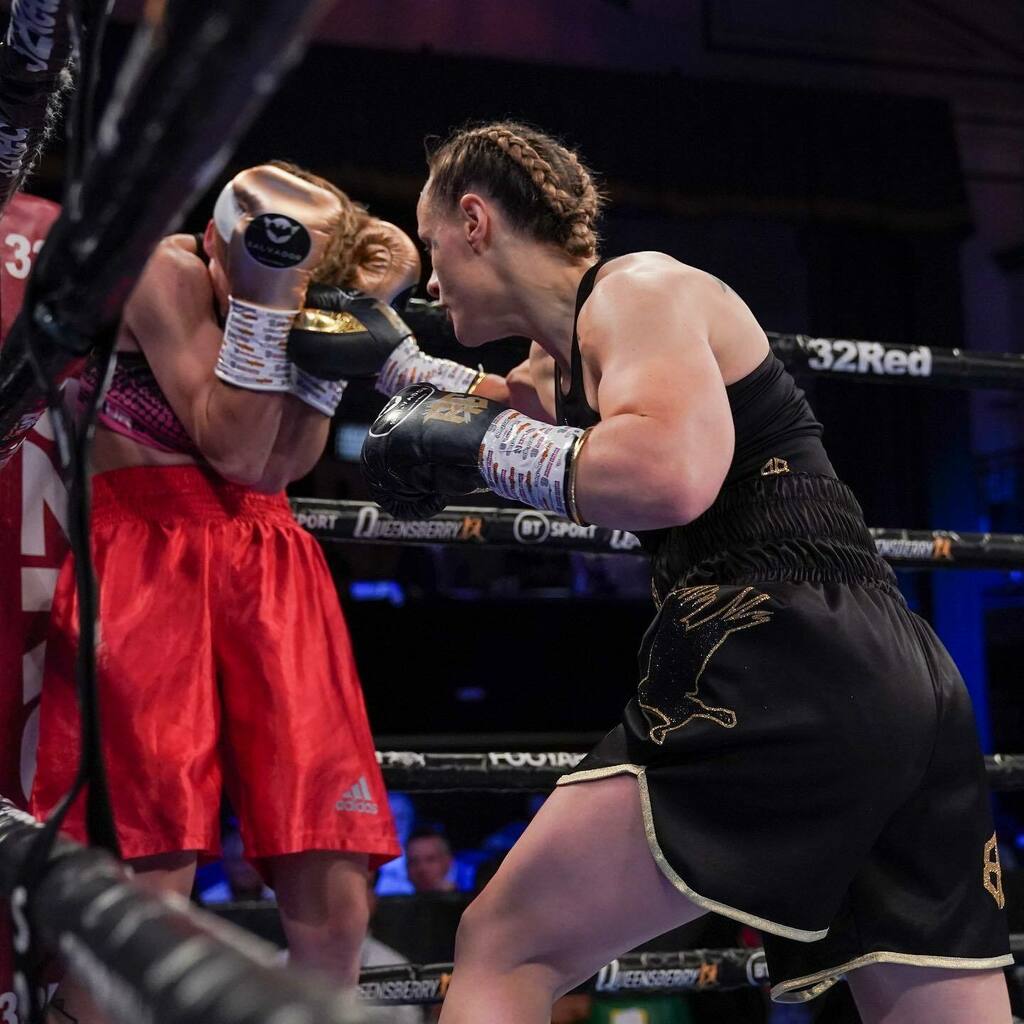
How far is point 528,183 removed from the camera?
4.44 feet

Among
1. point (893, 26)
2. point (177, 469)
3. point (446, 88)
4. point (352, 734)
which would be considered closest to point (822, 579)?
point (352, 734)

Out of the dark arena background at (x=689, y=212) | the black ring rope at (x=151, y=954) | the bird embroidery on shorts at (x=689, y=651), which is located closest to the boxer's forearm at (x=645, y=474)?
the bird embroidery on shorts at (x=689, y=651)

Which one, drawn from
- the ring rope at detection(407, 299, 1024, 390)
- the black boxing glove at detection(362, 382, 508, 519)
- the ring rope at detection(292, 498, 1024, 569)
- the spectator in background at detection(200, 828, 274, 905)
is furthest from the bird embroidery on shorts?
the spectator in background at detection(200, 828, 274, 905)

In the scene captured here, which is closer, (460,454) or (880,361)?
(460,454)

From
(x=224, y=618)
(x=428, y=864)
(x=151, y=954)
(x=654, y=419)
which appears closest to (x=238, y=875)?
(x=428, y=864)

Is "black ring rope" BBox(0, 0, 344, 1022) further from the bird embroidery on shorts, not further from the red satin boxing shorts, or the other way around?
the red satin boxing shorts

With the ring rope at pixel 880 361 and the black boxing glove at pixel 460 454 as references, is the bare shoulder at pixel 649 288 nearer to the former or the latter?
the black boxing glove at pixel 460 454

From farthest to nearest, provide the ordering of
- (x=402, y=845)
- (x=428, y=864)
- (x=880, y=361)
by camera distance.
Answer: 1. (x=402, y=845)
2. (x=428, y=864)
3. (x=880, y=361)

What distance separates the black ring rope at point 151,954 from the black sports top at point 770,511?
0.77 metres

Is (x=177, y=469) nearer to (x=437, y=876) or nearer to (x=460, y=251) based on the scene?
(x=460, y=251)

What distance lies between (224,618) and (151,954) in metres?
1.11

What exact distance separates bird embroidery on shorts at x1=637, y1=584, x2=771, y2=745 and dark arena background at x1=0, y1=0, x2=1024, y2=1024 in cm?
301

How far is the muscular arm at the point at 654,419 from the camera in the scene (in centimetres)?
108

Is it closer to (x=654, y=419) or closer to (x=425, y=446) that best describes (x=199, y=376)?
(x=425, y=446)
